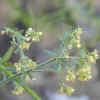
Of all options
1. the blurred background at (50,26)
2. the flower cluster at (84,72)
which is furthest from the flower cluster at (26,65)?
the blurred background at (50,26)

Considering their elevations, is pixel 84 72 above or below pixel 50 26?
below

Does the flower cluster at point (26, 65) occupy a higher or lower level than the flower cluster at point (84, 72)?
higher

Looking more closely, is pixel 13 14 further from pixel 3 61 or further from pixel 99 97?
pixel 3 61

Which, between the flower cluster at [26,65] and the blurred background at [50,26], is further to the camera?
the blurred background at [50,26]

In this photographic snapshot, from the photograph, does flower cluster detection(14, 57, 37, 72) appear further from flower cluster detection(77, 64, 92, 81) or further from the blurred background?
the blurred background

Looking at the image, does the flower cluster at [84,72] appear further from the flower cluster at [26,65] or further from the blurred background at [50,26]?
the blurred background at [50,26]

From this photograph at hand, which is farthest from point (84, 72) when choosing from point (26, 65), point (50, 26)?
point (50, 26)

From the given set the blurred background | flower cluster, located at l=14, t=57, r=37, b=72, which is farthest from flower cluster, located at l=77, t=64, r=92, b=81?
the blurred background

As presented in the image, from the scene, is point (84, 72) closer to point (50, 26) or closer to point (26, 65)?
point (26, 65)

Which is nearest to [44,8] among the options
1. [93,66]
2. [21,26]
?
[21,26]
